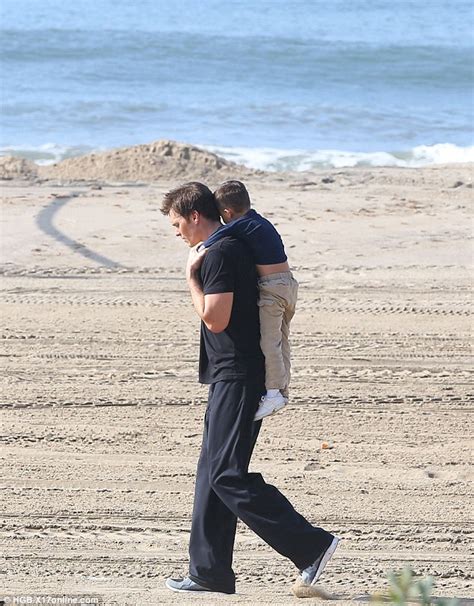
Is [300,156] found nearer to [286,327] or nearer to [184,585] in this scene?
[286,327]

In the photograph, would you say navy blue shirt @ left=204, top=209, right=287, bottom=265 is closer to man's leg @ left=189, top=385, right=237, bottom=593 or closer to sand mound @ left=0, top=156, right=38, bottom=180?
man's leg @ left=189, top=385, right=237, bottom=593

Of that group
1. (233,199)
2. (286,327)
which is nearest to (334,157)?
(286,327)

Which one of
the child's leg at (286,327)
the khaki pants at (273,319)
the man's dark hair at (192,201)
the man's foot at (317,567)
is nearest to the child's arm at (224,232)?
the man's dark hair at (192,201)

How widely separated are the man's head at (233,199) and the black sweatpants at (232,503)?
677 millimetres

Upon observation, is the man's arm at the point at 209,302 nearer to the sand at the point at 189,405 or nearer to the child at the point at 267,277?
the child at the point at 267,277

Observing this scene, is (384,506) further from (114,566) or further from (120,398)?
(120,398)

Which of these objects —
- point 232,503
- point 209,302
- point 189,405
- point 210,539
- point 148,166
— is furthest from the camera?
point 148,166

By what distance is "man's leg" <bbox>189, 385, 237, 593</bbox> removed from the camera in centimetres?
443

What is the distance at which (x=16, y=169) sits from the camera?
592 inches

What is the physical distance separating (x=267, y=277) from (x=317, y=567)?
1200 mm

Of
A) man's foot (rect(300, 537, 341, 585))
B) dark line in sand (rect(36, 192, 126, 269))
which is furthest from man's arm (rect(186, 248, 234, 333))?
dark line in sand (rect(36, 192, 126, 269))

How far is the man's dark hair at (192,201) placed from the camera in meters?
4.32

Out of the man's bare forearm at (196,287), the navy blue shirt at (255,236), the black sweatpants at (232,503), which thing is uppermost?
the navy blue shirt at (255,236)

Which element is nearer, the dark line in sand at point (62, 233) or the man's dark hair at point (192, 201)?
the man's dark hair at point (192, 201)
